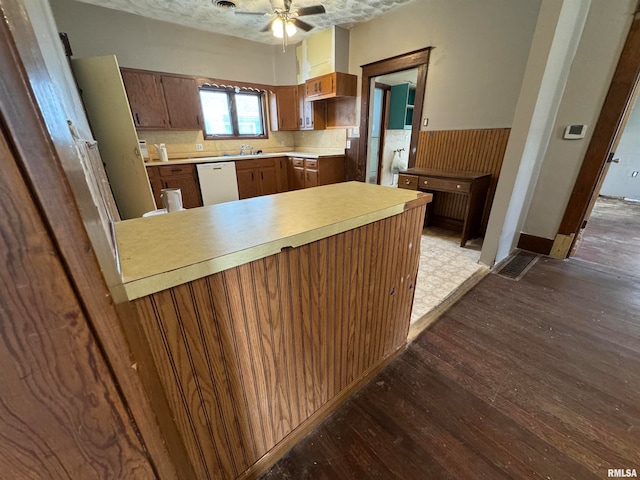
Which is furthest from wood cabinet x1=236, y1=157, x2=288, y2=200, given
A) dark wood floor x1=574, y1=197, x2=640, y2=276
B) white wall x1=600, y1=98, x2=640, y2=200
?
white wall x1=600, y1=98, x2=640, y2=200

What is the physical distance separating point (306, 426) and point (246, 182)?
391 cm

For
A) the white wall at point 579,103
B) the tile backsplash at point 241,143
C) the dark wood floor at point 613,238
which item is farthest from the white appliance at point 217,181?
the dark wood floor at point 613,238

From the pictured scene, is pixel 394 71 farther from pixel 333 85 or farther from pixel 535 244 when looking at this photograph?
pixel 535 244

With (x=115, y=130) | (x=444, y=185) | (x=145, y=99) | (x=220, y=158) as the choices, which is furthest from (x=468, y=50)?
(x=145, y=99)

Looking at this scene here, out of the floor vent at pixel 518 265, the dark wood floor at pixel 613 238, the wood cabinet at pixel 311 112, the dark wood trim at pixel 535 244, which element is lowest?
the floor vent at pixel 518 265

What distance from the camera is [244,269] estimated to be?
2.40 ft

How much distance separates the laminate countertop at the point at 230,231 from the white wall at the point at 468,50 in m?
2.39

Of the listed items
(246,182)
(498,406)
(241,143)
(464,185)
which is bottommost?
(498,406)

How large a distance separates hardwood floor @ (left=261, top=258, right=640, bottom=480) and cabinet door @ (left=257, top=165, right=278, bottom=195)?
3.70 metres

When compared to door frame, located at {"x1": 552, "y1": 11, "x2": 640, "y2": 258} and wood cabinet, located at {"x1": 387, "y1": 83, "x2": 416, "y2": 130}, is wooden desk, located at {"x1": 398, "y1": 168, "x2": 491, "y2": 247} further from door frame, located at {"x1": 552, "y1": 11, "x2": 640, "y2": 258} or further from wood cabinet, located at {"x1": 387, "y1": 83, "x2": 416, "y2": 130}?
wood cabinet, located at {"x1": 387, "y1": 83, "x2": 416, "y2": 130}

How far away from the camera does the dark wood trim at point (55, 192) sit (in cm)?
26

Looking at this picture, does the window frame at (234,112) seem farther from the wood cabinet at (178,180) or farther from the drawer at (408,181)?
the drawer at (408,181)

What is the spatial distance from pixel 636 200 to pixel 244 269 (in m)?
→ 7.34

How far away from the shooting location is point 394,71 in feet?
11.6
